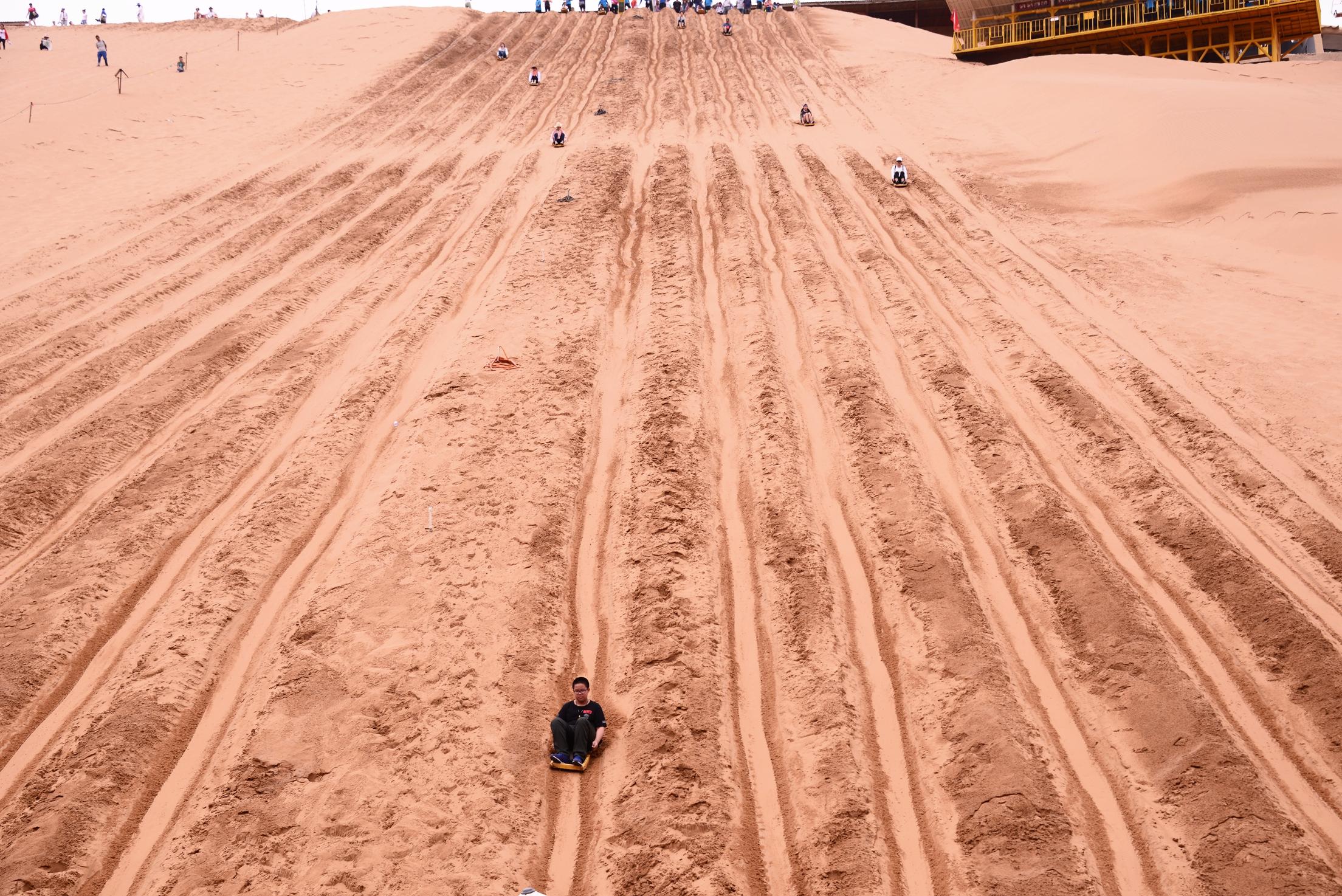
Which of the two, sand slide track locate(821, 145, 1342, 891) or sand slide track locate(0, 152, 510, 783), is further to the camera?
sand slide track locate(0, 152, 510, 783)

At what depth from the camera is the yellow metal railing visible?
102 ft

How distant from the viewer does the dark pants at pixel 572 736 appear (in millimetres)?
7895

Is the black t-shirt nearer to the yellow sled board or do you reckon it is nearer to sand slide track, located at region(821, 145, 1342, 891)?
the yellow sled board

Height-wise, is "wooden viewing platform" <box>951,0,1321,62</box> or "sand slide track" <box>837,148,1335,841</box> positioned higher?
"wooden viewing platform" <box>951,0,1321,62</box>

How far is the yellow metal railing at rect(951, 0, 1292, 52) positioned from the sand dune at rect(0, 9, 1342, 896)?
1119cm

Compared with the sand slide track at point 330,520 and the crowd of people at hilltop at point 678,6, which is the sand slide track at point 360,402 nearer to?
the sand slide track at point 330,520

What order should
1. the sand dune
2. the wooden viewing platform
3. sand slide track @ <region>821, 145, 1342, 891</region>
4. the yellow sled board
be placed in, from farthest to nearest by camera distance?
the wooden viewing platform
sand slide track @ <region>821, 145, 1342, 891</region>
the yellow sled board
the sand dune

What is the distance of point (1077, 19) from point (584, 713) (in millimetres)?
34280

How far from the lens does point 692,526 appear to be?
10.6 metres

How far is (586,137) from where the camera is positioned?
25.2 metres

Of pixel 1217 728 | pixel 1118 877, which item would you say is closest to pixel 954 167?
pixel 1217 728

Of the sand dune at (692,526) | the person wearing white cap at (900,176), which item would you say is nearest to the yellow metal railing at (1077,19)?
the sand dune at (692,526)

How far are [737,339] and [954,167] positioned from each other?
10.7 metres

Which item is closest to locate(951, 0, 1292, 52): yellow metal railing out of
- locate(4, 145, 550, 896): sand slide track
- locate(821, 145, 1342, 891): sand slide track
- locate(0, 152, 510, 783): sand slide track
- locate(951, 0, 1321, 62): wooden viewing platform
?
locate(951, 0, 1321, 62): wooden viewing platform
